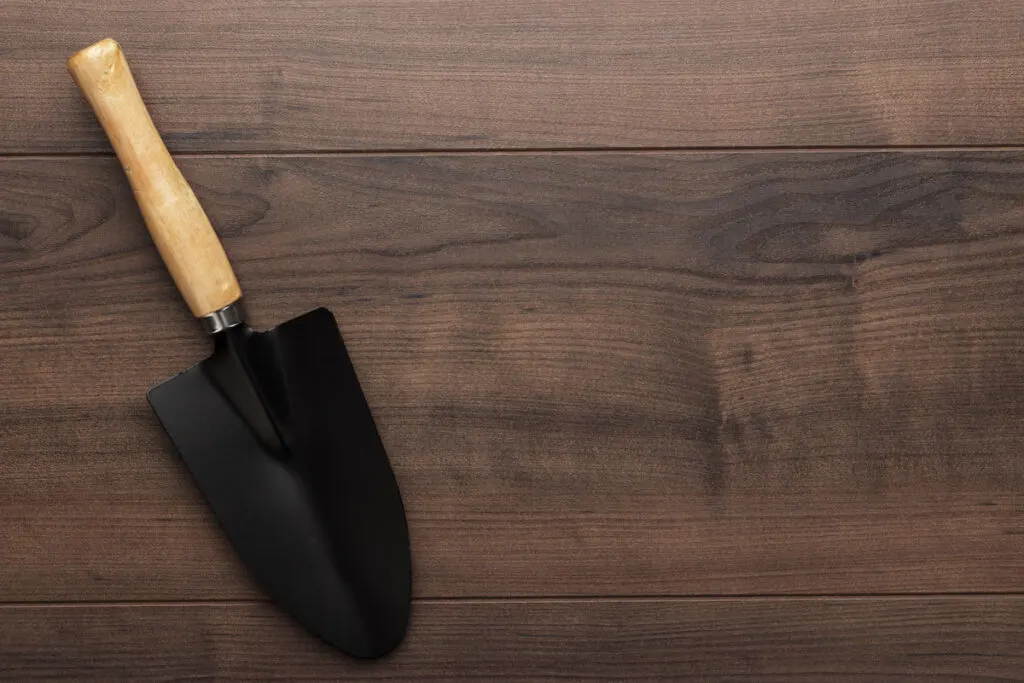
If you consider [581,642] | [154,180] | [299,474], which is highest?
[154,180]

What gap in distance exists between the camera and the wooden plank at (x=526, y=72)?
0.65 meters

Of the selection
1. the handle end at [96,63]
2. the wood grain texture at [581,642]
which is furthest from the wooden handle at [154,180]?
the wood grain texture at [581,642]

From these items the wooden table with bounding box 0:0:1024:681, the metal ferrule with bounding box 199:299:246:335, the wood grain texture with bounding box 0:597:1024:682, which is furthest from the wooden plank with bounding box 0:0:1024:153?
the wood grain texture with bounding box 0:597:1024:682

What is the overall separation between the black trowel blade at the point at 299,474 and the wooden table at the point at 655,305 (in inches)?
1.0

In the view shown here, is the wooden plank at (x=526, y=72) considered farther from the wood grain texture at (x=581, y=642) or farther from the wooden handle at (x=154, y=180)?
the wood grain texture at (x=581, y=642)

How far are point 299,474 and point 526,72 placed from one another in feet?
1.06

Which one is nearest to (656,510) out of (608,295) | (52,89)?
(608,295)

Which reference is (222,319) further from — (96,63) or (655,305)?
(655,305)

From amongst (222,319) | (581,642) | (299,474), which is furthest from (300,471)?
(581,642)

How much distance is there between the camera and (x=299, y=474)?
64cm

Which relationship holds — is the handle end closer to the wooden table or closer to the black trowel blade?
the wooden table

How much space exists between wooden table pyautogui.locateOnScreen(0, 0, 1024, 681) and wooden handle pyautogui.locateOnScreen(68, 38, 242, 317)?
44 millimetres

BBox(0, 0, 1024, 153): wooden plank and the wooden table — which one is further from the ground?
BBox(0, 0, 1024, 153): wooden plank

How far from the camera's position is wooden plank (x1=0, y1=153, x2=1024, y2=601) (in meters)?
0.66
